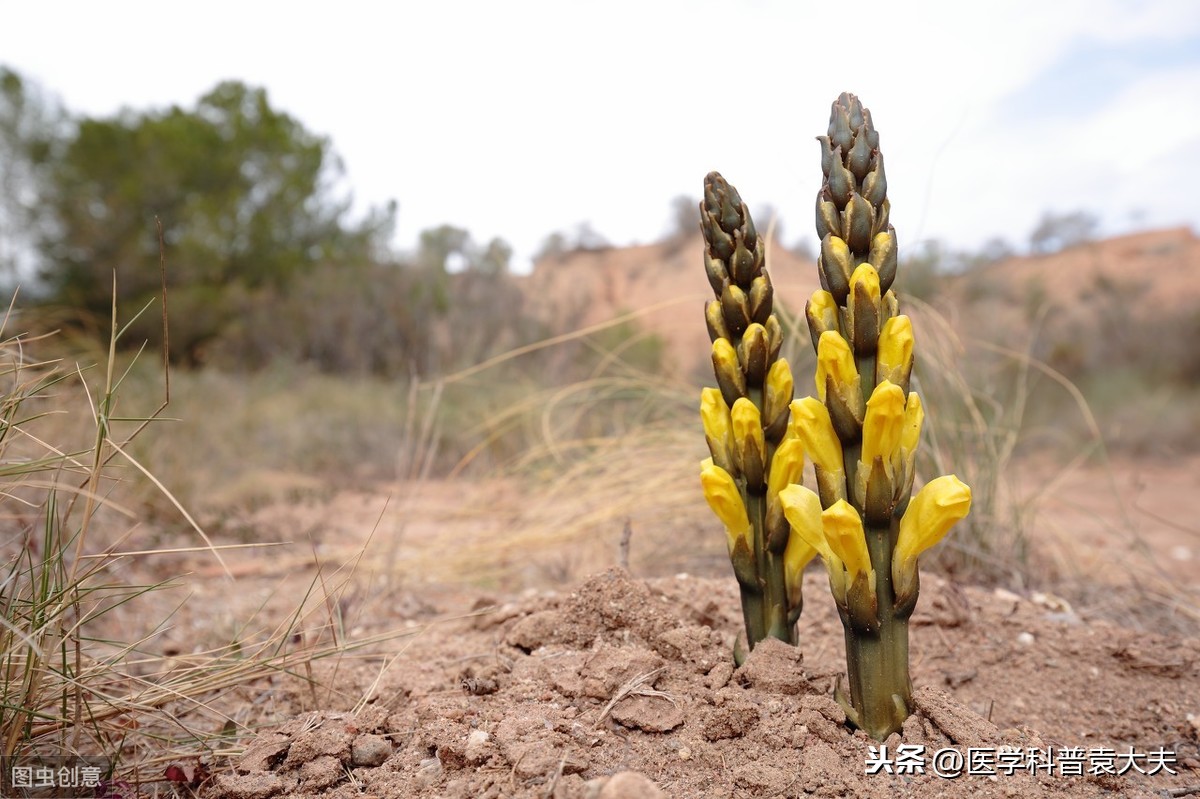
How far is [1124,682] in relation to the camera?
245 centimetres

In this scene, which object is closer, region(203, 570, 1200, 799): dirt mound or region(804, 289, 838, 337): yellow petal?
region(203, 570, 1200, 799): dirt mound

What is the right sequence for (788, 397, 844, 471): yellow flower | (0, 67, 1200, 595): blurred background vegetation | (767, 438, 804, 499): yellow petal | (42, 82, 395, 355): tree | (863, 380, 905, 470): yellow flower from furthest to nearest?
(42, 82, 395, 355): tree, (0, 67, 1200, 595): blurred background vegetation, (767, 438, 804, 499): yellow petal, (788, 397, 844, 471): yellow flower, (863, 380, 905, 470): yellow flower

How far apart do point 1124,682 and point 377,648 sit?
2405mm

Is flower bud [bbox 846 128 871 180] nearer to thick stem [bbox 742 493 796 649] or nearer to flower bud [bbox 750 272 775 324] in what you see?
flower bud [bbox 750 272 775 324]

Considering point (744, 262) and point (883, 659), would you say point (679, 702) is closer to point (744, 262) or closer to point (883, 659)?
point (883, 659)

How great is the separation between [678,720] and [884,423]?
0.78 m

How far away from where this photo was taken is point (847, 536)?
1604mm

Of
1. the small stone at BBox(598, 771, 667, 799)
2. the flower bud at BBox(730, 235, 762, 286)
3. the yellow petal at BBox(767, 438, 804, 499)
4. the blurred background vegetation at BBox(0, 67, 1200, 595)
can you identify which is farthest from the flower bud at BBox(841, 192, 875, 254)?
the blurred background vegetation at BBox(0, 67, 1200, 595)

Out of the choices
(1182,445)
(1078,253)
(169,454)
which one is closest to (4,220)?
(169,454)

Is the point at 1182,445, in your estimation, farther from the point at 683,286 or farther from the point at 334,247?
the point at 334,247

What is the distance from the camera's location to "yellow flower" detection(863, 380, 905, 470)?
5.16 feet

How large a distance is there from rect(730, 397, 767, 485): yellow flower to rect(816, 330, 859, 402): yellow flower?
0.84ft

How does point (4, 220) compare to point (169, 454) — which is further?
point (4, 220)

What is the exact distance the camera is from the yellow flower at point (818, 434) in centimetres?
169
